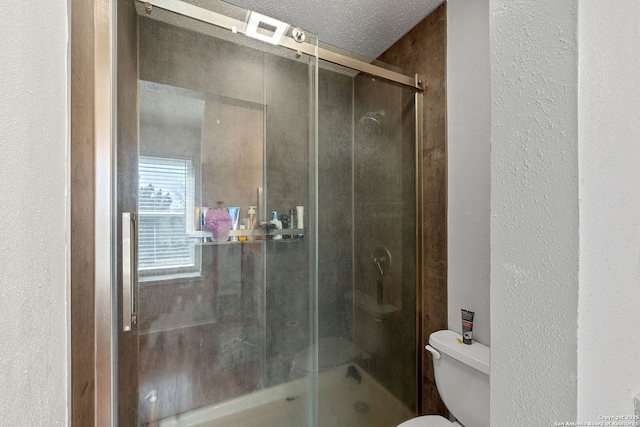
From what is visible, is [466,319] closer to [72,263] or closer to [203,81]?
[72,263]

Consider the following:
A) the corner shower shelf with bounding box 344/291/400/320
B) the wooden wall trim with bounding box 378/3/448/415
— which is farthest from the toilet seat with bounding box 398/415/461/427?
the corner shower shelf with bounding box 344/291/400/320

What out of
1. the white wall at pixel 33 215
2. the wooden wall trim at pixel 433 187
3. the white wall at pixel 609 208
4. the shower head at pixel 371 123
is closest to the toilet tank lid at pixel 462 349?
the wooden wall trim at pixel 433 187

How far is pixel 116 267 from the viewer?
0.91 meters

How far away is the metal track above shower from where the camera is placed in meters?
1.05

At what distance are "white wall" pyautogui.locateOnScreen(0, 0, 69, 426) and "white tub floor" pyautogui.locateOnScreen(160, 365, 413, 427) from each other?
850 mm

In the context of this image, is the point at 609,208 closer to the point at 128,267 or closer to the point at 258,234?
the point at 258,234

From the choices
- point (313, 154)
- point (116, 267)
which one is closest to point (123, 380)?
point (116, 267)

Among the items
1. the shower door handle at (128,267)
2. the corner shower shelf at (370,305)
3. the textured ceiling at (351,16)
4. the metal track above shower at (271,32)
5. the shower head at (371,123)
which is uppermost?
the textured ceiling at (351,16)

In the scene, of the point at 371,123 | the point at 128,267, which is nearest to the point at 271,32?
the point at 371,123

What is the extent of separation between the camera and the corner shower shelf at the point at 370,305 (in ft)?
4.72

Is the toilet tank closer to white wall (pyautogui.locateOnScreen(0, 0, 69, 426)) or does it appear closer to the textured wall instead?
the textured wall

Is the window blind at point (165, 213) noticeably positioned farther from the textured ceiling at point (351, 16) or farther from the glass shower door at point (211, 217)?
the textured ceiling at point (351, 16)

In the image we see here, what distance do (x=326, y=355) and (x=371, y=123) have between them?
1317 millimetres

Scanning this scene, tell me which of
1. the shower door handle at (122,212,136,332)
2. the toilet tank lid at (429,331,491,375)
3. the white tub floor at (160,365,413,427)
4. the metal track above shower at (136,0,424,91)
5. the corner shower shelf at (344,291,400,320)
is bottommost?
the white tub floor at (160,365,413,427)
